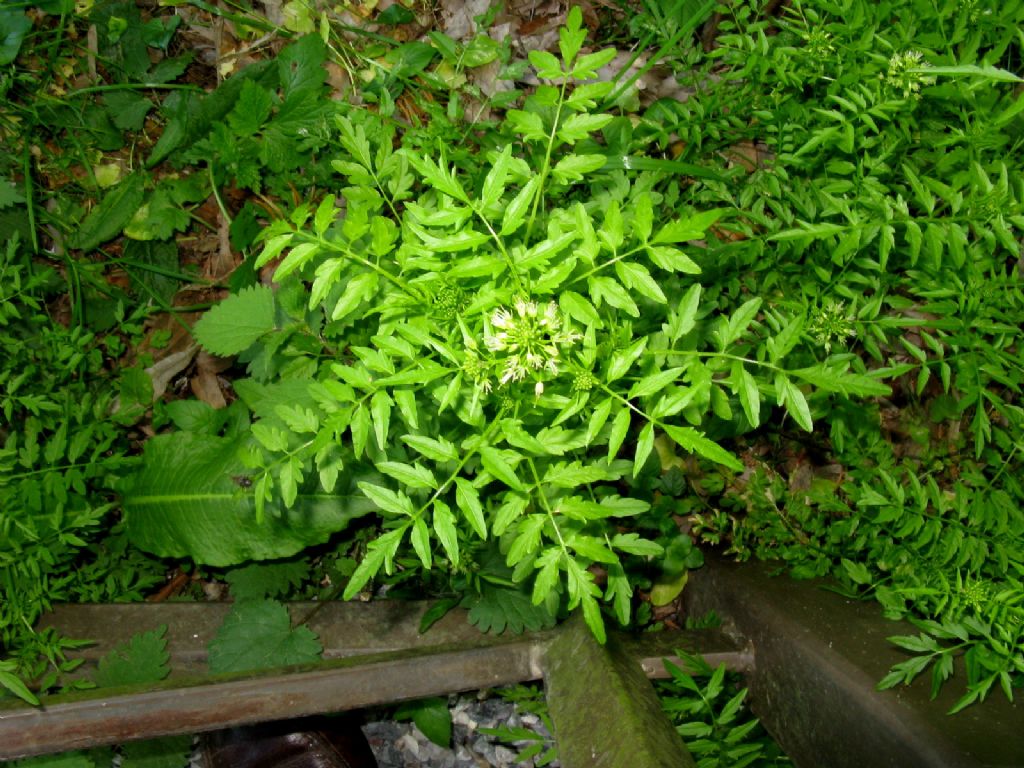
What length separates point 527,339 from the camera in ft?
5.35

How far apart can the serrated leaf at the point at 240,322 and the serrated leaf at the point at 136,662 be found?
3.39ft

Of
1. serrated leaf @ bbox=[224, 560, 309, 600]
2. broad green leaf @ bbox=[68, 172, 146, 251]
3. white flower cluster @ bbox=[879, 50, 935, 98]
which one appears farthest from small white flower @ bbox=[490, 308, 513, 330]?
broad green leaf @ bbox=[68, 172, 146, 251]

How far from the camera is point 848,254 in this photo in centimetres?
241

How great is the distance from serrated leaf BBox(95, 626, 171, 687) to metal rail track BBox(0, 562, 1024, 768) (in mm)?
547

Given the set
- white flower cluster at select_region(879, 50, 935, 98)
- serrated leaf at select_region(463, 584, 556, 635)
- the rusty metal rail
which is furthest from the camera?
serrated leaf at select_region(463, 584, 556, 635)

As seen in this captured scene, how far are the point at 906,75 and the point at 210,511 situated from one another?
8.48 feet

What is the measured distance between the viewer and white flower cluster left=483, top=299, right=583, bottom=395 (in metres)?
1.63

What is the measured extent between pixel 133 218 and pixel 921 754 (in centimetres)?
336

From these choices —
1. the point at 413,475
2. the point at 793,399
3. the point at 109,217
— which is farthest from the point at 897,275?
the point at 109,217

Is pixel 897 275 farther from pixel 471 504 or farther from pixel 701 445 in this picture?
pixel 471 504

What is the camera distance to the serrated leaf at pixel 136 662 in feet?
9.00

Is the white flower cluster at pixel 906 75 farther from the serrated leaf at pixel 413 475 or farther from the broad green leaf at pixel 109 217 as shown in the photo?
the broad green leaf at pixel 109 217

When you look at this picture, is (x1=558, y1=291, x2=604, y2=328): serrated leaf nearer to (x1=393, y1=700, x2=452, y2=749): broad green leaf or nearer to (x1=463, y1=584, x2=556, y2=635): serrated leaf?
(x1=463, y1=584, x2=556, y2=635): serrated leaf

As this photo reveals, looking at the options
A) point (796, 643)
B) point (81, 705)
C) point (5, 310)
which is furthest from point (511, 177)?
point (5, 310)
